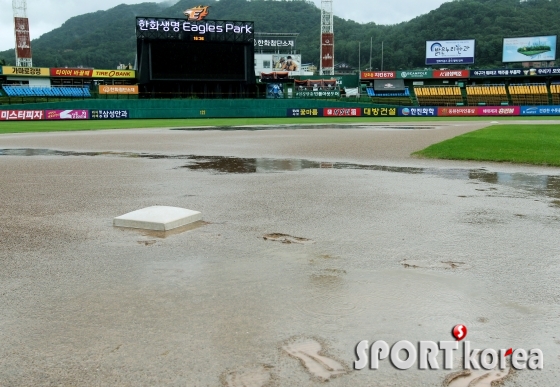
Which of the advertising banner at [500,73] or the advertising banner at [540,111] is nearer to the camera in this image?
the advertising banner at [540,111]

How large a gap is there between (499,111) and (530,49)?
51.6 ft

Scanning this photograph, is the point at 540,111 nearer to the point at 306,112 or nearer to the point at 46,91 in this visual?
the point at 306,112

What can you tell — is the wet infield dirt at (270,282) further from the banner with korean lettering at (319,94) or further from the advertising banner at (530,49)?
the advertising banner at (530,49)

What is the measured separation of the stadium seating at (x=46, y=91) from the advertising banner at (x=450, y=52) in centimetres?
4632

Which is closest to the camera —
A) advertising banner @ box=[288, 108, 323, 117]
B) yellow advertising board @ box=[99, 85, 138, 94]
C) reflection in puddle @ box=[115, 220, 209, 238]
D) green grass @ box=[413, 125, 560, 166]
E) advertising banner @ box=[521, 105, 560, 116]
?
reflection in puddle @ box=[115, 220, 209, 238]

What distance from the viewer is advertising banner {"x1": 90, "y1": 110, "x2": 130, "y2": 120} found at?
5568 cm

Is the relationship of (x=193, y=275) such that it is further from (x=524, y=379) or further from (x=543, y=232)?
(x=543, y=232)

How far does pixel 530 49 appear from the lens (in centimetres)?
7100

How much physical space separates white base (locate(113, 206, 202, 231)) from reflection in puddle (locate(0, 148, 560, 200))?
6.56 metres

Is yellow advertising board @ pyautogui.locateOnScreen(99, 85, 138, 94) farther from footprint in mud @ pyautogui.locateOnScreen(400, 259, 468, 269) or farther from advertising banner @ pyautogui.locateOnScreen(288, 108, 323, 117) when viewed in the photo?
footprint in mud @ pyautogui.locateOnScreen(400, 259, 468, 269)

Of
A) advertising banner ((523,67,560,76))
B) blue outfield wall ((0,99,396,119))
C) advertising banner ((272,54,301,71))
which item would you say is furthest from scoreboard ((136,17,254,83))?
advertising banner ((523,67,560,76))

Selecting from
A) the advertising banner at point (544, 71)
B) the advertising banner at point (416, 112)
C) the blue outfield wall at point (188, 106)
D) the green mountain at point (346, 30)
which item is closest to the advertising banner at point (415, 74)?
the advertising banner at point (544, 71)

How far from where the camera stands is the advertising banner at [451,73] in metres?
73.2

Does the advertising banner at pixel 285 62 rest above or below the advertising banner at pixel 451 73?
above
